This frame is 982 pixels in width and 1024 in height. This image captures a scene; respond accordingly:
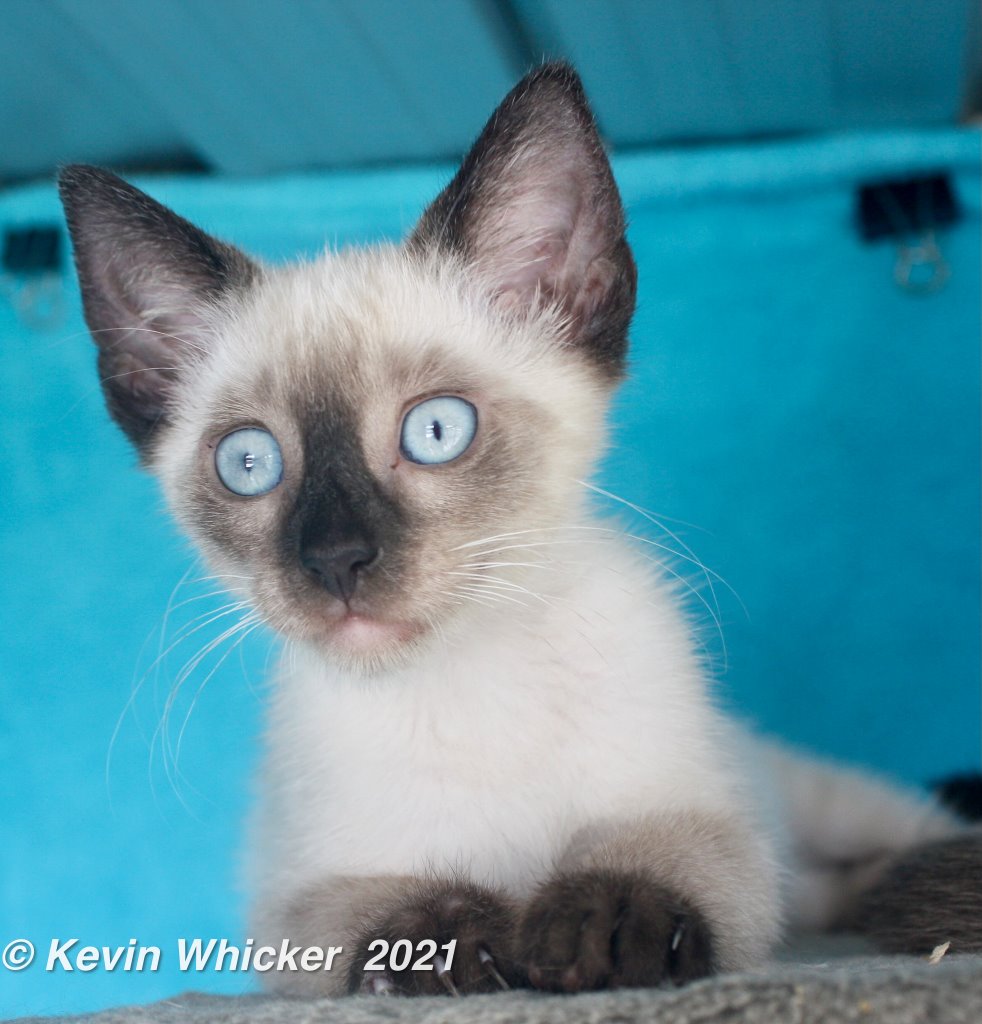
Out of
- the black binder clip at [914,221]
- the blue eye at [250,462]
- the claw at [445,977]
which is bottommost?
the claw at [445,977]

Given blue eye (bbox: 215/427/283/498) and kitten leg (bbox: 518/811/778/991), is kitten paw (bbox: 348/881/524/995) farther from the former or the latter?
blue eye (bbox: 215/427/283/498)

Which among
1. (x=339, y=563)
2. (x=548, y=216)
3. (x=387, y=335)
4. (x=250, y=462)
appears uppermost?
(x=548, y=216)

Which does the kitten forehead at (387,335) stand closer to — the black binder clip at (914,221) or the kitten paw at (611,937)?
the kitten paw at (611,937)

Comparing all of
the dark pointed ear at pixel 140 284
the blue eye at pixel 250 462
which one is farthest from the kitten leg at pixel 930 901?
the dark pointed ear at pixel 140 284

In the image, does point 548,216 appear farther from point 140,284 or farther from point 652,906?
point 652,906

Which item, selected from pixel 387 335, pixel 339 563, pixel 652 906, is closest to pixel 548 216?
pixel 387 335

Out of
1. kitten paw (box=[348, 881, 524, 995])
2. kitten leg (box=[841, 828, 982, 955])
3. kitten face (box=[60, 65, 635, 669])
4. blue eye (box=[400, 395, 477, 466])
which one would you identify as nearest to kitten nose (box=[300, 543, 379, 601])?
kitten face (box=[60, 65, 635, 669])
